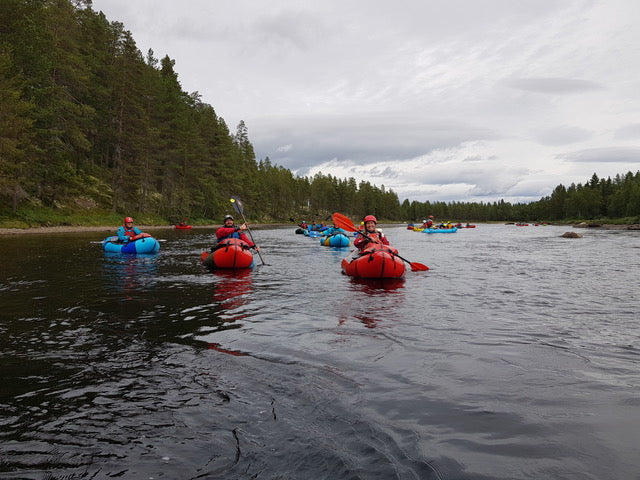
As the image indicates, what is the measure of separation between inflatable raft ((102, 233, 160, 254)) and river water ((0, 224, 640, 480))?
9662 millimetres

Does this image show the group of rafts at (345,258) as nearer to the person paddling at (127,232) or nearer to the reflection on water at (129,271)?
the person paddling at (127,232)

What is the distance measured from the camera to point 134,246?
1992 cm

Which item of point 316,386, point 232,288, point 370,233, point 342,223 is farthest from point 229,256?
point 316,386

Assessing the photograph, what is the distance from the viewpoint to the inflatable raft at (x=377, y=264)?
43.3ft

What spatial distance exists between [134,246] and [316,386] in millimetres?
17783

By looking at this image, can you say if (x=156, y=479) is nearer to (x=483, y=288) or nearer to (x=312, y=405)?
(x=312, y=405)

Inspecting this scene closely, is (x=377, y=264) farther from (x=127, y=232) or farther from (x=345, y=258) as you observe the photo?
(x=127, y=232)

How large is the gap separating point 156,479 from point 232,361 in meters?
2.67

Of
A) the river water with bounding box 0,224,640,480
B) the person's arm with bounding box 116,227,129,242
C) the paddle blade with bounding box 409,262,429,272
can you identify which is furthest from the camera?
the person's arm with bounding box 116,227,129,242

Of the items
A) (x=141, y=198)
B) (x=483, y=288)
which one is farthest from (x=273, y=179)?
(x=483, y=288)

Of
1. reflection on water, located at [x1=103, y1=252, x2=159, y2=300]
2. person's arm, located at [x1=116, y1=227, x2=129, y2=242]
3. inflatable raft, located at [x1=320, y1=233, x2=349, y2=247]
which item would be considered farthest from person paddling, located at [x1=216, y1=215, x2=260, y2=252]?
inflatable raft, located at [x1=320, y1=233, x2=349, y2=247]

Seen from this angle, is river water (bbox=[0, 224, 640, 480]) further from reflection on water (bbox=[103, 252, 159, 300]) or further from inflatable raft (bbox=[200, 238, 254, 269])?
inflatable raft (bbox=[200, 238, 254, 269])

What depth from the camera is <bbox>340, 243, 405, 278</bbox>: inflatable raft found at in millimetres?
13211

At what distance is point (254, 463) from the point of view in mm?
3174
